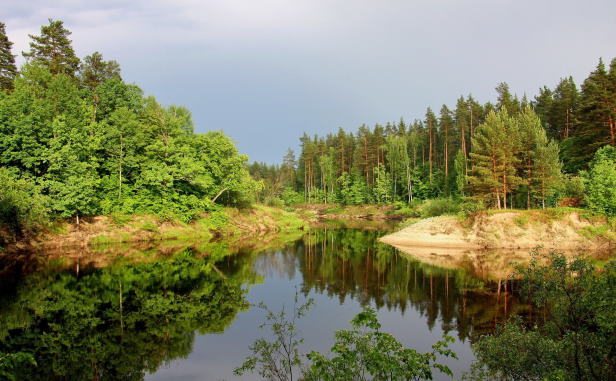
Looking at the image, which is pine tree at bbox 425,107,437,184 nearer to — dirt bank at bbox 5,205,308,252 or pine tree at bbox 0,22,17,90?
dirt bank at bbox 5,205,308,252

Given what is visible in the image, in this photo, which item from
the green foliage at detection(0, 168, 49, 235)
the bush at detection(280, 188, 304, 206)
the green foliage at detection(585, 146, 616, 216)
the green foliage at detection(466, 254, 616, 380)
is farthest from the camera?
the bush at detection(280, 188, 304, 206)

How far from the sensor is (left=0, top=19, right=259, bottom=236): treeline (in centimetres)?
3438

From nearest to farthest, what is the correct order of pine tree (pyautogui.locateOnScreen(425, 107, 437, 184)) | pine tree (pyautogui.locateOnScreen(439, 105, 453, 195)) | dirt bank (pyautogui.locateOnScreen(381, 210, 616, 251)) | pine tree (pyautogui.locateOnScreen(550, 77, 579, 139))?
dirt bank (pyautogui.locateOnScreen(381, 210, 616, 251))
pine tree (pyautogui.locateOnScreen(550, 77, 579, 139))
pine tree (pyautogui.locateOnScreen(439, 105, 453, 195))
pine tree (pyautogui.locateOnScreen(425, 107, 437, 184))

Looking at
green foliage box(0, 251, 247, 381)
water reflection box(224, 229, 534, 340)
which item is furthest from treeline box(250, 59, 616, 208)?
green foliage box(0, 251, 247, 381)

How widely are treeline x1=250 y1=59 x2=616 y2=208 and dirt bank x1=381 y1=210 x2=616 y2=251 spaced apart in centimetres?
440

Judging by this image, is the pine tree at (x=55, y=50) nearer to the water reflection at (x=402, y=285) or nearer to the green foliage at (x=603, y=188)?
the water reflection at (x=402, y=285)

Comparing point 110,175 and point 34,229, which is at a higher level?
point 110,175

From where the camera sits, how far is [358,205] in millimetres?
95125

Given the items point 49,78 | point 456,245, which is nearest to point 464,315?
point 456,245

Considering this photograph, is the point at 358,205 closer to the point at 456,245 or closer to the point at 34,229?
the point at 456,245

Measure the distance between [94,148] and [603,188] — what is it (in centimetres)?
5517

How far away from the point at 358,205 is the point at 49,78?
71.3m

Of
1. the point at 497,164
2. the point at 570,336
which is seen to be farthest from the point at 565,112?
the point at 570,336

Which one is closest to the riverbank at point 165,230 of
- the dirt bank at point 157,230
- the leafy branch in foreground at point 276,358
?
the dirt bank at point 157,230
